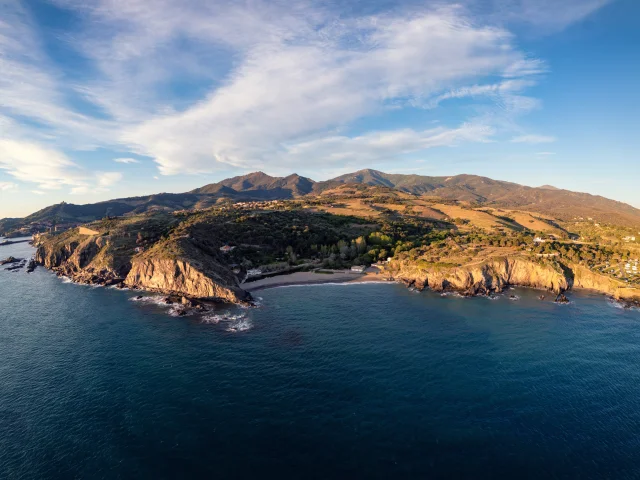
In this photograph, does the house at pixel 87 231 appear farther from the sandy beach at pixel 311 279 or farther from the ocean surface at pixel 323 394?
the sandy beach at pixel 311 279

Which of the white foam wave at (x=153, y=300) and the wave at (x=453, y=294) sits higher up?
the wave at (x=453, y=294)

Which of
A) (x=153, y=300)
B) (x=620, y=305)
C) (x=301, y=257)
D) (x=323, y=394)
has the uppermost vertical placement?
(x=301, y=257)

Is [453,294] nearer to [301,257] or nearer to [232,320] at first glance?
[232,320]

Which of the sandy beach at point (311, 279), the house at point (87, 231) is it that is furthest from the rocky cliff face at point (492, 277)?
the house at point (87, 231)

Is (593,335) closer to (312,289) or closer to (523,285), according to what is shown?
(523,285)

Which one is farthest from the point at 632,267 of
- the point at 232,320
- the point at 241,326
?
the point at 232,320

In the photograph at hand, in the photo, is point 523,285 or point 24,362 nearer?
point 24,362

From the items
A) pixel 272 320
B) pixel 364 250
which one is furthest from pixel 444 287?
pixel 272 320
